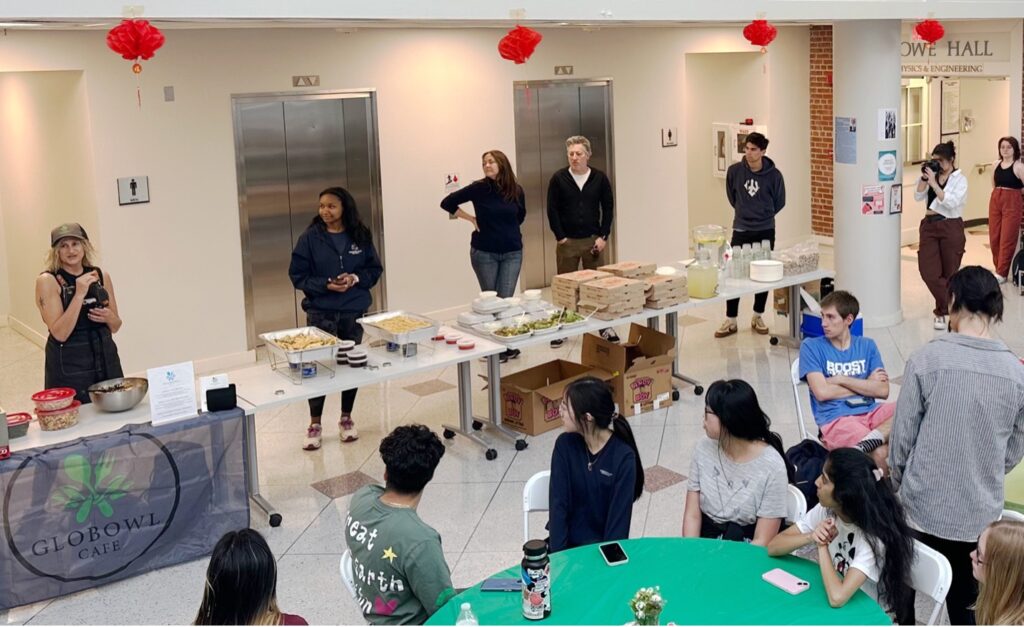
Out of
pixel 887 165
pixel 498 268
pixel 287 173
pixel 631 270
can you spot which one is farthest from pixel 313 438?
pixel 887 165

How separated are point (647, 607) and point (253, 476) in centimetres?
368

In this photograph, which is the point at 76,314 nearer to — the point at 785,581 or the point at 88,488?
the point at 88,488

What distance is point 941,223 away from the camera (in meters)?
10.0

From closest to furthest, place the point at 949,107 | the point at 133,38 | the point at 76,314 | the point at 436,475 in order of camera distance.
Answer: the point at 133,38 → the point at 76,314 → the point at 436,475 → the point at 949,107

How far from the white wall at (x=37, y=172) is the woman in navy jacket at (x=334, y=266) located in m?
2.52

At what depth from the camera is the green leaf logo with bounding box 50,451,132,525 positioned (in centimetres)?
566

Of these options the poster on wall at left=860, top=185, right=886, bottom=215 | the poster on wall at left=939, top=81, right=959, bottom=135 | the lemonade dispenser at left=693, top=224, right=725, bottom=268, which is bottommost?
the lemonade dispenser at left=693, top=224, right=725, bottom=268

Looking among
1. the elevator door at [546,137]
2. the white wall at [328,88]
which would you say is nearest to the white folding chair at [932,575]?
the white wall at [328,88]

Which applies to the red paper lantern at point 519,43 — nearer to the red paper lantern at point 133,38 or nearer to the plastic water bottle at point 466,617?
the red paper lantern at point 133,38

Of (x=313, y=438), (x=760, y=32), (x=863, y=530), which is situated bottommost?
(x=313, y=438)

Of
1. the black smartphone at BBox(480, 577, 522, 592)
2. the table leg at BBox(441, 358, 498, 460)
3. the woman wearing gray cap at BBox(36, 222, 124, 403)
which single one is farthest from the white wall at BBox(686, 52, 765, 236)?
the black smartphone at BBox(480, 577, 522, 592)

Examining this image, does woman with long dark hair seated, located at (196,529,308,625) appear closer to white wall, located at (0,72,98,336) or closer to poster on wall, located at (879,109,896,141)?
A: white wall, located at (0,72,98,336)

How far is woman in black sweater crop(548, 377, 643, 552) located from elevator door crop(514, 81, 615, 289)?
24.1 ft

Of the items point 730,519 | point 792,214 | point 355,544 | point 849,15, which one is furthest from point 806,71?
point 355,544
